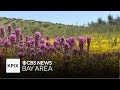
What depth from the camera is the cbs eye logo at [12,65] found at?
8000mm

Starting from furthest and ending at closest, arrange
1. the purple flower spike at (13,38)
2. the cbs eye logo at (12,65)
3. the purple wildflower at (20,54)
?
the purple flower spike at (13,38)
the purple wildflower at (20,54)
the cbs eye logo at (12,65)

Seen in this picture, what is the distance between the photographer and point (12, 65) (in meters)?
7.98

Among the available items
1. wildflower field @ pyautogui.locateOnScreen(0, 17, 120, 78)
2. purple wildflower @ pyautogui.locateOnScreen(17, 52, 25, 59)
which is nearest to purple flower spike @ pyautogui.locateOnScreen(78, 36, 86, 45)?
wildflower field @ pyautogui.locateOnScreen(0, 17, 120, 78)

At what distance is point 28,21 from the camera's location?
819 cm

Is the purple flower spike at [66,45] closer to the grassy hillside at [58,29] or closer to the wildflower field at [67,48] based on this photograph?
the wildflower field at [67,48]

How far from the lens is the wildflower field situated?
814cm

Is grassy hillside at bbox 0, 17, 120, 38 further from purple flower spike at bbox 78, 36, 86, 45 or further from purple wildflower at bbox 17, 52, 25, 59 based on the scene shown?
purple wildflower at bbox 17, 52, 25, 59

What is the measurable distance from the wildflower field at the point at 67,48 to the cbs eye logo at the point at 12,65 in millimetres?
85

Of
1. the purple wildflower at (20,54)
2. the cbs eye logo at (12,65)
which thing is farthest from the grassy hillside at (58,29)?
the cbs eye logo at (12,65)
